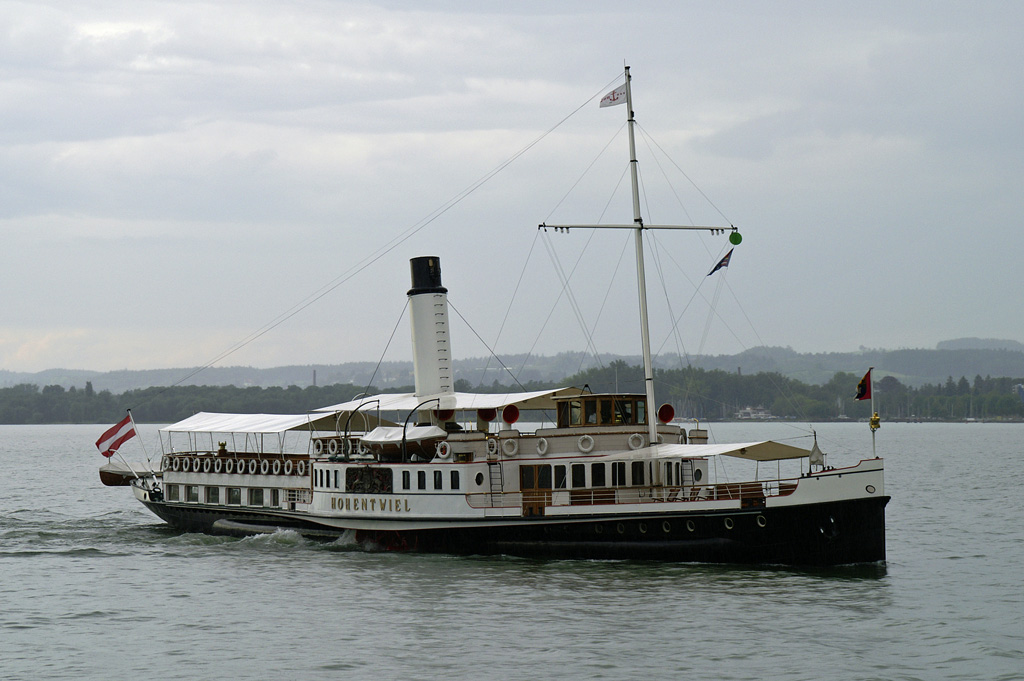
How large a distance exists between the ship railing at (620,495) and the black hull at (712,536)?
644 mm

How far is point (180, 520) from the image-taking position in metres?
43.9

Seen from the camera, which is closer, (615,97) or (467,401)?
(615,97)

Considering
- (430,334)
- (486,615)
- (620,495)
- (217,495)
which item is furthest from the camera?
(217,495)

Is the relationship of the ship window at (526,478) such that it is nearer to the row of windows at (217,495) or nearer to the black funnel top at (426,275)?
the black funnel top at (426,275)

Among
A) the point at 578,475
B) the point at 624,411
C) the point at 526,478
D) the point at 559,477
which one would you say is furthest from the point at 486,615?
the point at 624,411

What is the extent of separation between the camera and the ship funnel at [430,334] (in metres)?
38.7

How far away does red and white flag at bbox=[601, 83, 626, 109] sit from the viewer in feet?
113

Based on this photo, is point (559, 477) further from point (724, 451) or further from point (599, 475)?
point (724, 451)

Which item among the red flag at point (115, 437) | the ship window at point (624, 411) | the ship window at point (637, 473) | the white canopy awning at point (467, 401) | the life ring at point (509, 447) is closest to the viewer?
the ship window at point (637, 473)

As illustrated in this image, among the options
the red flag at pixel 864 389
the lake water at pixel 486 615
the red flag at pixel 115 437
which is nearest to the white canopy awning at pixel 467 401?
the lake water at pixel 486 615

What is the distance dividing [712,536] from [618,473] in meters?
3.60

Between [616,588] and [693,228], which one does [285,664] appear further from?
[693,228]

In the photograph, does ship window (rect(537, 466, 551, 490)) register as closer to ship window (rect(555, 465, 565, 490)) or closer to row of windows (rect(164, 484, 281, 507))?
ship window (rect(555, 465, 565, 490))

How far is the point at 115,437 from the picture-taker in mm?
41031
